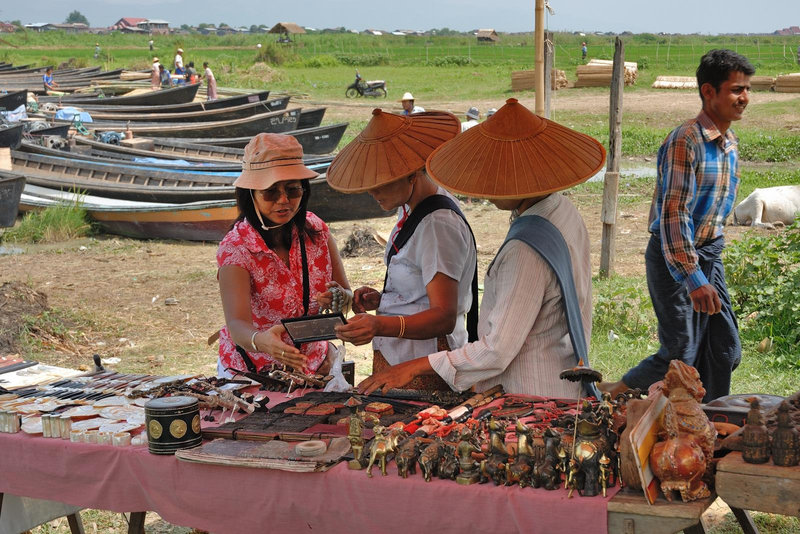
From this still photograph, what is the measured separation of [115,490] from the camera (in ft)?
9.45

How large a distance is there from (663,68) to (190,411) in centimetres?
3205

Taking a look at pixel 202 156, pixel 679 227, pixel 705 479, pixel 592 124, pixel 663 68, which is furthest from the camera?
pixel 663 68

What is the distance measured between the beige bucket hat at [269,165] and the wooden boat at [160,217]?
7718mm

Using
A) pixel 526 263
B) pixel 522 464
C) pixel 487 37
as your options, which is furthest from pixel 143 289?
pixel 487 37

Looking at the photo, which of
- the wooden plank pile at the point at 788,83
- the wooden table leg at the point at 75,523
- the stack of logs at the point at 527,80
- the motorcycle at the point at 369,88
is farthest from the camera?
the motorcycle at the point at 369,88

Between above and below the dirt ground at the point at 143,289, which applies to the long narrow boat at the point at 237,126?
above

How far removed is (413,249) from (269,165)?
2.19 feet

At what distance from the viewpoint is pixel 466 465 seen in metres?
2.46

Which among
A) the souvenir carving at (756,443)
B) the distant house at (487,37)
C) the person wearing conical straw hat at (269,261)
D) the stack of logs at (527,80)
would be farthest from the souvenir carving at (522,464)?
the distant house at (487,37)

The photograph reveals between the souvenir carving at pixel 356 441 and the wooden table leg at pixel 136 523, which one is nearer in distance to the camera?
the souvenir carving at pixel 356 441

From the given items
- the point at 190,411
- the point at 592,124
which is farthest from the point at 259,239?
the point at 592,124

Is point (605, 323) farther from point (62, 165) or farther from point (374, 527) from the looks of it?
point (62, 165)

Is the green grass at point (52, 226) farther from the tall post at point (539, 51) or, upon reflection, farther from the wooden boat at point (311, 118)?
the wooden boat at point (311, 118)

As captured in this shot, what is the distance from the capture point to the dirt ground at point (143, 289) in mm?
7246
